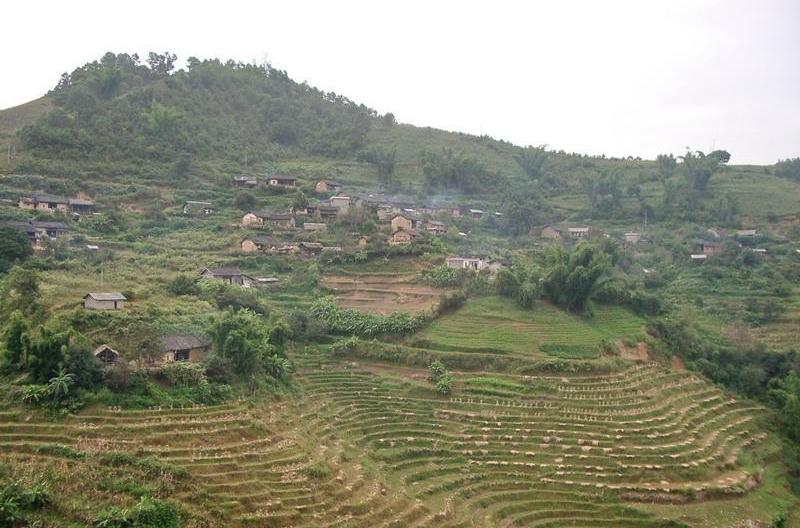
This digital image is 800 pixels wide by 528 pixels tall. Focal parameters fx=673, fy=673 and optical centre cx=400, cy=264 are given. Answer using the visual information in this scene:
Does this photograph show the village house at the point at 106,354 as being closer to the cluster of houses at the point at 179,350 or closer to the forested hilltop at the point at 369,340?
the cluster of houses at the point at 179,350

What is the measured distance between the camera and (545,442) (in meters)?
23.6

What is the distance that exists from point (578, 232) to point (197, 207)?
29905 millimetres

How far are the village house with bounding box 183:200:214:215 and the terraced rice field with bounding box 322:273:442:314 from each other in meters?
14.8

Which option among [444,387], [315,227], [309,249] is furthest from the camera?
[315,227]

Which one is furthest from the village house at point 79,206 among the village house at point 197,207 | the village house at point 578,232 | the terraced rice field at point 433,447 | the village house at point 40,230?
the village house at point 578,232

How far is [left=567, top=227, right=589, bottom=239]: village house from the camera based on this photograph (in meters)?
54.4

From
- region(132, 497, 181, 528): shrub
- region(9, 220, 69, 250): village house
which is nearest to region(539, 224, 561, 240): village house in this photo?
region(9, 220, 69, 250): village house

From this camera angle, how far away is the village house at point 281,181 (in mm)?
54438

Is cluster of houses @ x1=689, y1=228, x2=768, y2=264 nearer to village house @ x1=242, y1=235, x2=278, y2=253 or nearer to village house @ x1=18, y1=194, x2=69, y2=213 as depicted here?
village house @ x1=242, y1=235, x2=278, y2=253

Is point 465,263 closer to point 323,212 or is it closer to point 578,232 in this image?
point 323,212

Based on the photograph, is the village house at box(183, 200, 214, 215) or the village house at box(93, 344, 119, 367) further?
the village house at box(183, 200, 214, 215)

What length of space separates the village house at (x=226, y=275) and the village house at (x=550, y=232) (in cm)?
2767

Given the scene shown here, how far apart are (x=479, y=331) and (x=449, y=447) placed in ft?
31.3

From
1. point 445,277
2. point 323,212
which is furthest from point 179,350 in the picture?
point 323,212
